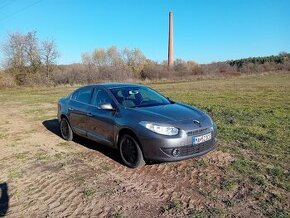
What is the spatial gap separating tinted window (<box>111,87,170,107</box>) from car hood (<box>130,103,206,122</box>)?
14.5 inches

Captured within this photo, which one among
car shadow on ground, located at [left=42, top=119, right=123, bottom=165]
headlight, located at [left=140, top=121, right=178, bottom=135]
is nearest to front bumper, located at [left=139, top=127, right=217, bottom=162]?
headlight, located at [left=140, top=121, right=178, bottom=135]

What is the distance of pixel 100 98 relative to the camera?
748 cm

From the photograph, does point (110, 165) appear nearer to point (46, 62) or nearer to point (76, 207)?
point (76, 207)

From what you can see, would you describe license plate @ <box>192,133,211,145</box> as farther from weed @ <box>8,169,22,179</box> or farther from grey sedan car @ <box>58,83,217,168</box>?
weed @ <box>8,169,22,179</box>

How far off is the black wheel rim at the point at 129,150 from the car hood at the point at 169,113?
58 centimetres

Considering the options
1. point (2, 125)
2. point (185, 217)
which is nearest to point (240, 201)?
point (185, 217)

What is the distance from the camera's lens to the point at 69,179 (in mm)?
5887

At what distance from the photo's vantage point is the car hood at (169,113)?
612 cm

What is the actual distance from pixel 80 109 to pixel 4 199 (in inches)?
128

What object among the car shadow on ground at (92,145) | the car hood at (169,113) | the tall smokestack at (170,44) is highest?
the tall smokestack at (170,44)

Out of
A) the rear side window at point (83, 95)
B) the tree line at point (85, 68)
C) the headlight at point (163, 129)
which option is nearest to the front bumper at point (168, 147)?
the headlight at point (163, 129)

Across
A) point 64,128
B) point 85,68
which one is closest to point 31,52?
point 85,68

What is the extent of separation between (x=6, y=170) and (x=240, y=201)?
436 centimetres

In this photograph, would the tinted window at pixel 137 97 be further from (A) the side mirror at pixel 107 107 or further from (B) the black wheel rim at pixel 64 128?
(B) the black wheel rim at pixel 64 128
